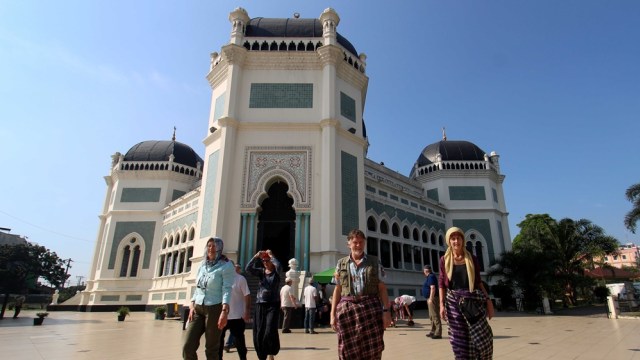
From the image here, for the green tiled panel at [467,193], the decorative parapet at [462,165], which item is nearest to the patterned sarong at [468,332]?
the green tiled panel at [467,193]

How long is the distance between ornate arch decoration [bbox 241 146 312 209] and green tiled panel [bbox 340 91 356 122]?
324 centimetres

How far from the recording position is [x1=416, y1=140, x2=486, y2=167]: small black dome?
29938 mm

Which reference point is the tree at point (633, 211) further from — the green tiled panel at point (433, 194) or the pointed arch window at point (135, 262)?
the pointed arch window at point (135, 262)

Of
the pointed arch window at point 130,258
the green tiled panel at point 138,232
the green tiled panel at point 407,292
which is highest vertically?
the green tiled panel at point 138,232

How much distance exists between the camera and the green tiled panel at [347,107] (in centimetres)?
1862

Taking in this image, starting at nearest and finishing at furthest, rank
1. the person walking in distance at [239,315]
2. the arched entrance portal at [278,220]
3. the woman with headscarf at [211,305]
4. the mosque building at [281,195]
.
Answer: the woman with headscarf at [211,305] < the person walking in distance at [239,315] < the mosque building at [281,195] < the arched entrance portal at [278,220]

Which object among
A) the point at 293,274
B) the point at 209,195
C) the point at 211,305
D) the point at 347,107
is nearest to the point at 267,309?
the point at 211,305

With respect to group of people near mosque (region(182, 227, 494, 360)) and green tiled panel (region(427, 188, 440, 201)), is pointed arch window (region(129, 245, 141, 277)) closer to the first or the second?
green tiled panel (region(427, 188, 440, 201))

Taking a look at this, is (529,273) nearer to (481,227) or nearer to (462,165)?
(481,227)

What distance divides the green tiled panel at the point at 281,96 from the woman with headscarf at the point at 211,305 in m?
14.0

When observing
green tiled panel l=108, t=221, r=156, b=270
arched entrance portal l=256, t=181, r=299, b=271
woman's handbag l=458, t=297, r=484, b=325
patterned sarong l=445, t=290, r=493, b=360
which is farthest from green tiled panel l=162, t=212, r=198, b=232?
woman's handbag l=458, t=297, r=484, b=325

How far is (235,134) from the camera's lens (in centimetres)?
1691

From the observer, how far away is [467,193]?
94.6ft

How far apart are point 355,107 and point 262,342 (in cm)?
1585
